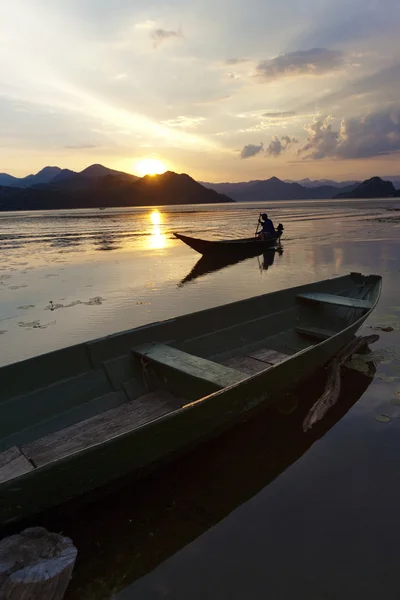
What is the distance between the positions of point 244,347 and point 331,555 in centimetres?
453

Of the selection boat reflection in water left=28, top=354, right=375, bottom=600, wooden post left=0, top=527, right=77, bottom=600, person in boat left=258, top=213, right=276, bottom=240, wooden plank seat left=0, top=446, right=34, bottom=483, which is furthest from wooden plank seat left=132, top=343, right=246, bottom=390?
person in boat left=258, top=213, right=276, bottom=240

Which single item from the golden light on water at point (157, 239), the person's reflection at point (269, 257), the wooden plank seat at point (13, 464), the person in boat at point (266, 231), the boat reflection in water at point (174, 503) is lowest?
the golden light on water at point (157, 239)

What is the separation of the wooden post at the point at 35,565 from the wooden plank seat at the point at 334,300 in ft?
24.3

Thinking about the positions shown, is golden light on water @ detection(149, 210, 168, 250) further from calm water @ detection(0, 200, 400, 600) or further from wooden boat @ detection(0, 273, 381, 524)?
calm water @ detection(0, 200, 400, 600)

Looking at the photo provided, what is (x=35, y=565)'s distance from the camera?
3211 millimetres

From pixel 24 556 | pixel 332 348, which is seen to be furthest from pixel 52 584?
pixel 332 348

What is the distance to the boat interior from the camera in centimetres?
521

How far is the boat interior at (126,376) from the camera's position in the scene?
5207 millimetres

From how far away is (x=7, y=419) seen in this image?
5230 mm

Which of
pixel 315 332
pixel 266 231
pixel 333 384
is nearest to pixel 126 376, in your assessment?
pixel 333 384

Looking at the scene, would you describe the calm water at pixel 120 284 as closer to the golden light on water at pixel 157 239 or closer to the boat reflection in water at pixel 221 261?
the boat reflection in water at pixel 221 261

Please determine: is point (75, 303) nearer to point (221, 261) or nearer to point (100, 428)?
point (100, 428)

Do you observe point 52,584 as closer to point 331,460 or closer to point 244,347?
point 331,460

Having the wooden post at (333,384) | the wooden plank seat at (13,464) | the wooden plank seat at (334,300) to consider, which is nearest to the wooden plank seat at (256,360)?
the wooden post at (333,384)
